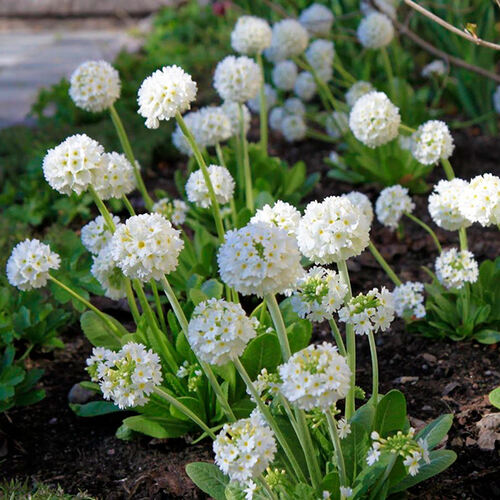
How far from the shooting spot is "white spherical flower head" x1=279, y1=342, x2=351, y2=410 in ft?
5.15

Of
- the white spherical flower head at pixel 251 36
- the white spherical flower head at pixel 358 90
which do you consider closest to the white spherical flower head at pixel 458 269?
the white spherical flower head at pixel 251 36

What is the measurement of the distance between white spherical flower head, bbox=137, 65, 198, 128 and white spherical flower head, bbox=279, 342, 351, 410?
98cm

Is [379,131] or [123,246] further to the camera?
[379,131]

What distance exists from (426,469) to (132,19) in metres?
8.87

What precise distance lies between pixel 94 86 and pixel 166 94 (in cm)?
67

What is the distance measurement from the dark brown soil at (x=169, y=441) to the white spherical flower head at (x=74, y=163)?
868 millimetres

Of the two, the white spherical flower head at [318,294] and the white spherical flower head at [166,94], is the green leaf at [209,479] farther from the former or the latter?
the white spherical flower head at [166,94]

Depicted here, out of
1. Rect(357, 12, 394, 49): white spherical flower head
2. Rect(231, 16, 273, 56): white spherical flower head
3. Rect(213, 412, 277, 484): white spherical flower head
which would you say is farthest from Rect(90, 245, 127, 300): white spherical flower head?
Rect(357, 12, 394, 49): white spherical flower head

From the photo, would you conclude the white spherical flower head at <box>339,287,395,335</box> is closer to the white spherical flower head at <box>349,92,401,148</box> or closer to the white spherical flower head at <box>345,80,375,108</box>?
the white spherical flower head at <box>349,92,401,148</box>

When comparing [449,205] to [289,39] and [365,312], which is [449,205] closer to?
[365,312]

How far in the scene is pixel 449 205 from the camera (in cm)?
249

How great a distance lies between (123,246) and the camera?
73.7 inches

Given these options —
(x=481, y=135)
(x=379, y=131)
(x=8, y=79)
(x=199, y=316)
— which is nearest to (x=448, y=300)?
(x=379, y=131)

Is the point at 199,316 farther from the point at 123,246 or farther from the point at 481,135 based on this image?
the point at 481,135
